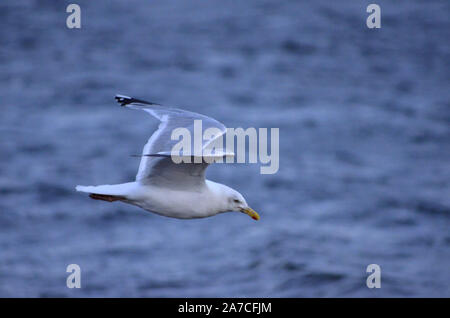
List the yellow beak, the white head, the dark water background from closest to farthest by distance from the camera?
1. the white head
2. the yellow beak
3. the dark water background

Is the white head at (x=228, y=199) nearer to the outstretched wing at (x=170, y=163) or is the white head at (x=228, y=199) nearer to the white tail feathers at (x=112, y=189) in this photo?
the outstretched wing at (x=170, y=163)

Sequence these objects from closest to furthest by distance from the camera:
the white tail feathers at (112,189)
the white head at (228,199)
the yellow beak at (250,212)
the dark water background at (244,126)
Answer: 1. the white tail feathers at (112,189)
2. the white head at (228,199)
3. the yellow beak at (250,212)
4. the dark water background at (244,126)

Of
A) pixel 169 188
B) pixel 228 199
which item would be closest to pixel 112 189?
pixel 169 188

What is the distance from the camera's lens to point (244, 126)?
18.1m

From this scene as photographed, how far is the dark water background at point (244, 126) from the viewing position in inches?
542

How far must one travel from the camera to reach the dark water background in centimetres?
1377

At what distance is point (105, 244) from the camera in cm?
1447

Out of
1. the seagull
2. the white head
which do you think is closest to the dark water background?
the white head

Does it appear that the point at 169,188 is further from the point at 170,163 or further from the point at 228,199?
the point at 228,199

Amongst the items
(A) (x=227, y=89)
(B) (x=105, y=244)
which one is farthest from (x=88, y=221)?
(A) (x=227, y=89)

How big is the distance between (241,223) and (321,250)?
5.73 ft

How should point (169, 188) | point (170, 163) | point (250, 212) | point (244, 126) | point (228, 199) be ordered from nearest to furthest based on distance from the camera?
1. point (170, 163)
2. point (169, 188)
3. point (228, 199)
4. point (250, 212)
5. point (244, 126)

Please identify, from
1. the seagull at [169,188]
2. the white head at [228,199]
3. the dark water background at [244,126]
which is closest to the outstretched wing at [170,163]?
the seagull at [169,188]

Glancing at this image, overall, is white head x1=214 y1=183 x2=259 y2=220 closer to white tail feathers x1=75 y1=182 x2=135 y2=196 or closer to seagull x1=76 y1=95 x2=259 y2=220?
seagull x1=76 y1=95 x2=259 y2=220
